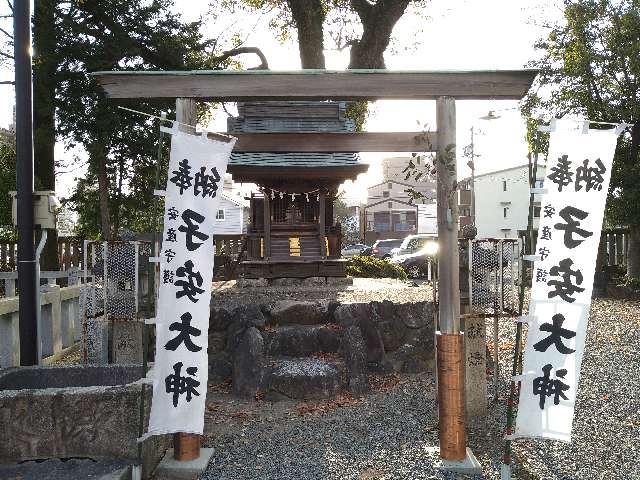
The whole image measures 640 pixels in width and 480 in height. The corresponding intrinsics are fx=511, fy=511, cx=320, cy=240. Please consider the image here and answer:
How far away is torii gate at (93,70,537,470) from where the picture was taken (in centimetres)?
505

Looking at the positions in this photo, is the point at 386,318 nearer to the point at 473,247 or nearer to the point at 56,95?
the point at 473,247

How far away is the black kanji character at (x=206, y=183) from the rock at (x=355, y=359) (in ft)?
13.9

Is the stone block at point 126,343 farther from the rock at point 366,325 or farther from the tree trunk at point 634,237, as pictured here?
the tree trunk at point 634,237

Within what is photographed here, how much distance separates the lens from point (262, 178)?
528 inches

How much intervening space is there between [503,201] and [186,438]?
40767mm

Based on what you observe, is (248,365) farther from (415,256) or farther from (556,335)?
(415,256)

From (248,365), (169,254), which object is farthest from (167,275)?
(248,365)

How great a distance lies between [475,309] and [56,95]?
40.2 ft

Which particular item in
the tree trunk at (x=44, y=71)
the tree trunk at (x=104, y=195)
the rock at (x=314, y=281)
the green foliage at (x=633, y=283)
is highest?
the tree trunk at (x=44, y=71)

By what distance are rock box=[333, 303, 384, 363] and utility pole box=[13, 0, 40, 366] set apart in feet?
15.0

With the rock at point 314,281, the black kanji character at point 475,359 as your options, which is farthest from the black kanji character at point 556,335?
the rock at point 314,281

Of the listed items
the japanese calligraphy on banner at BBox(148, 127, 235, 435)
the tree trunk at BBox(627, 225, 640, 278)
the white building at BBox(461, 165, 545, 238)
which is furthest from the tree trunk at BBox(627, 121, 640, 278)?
the white building at BBox(461, 165, 545, 238)

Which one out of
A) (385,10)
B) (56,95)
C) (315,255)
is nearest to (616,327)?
(315,255)

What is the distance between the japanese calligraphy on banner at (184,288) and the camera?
444cm
